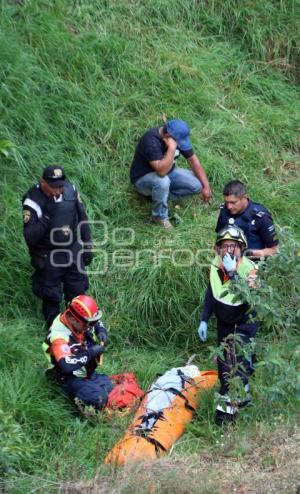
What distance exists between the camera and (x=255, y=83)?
10.2 metres

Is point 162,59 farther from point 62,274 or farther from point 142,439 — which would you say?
point 142,439

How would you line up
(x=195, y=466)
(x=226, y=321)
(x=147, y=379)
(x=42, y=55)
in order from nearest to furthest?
(x=195, y=466)
(x=226, y=321)
(x=147, y=379)
(x=42, y=55)

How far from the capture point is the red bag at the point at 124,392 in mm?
6293

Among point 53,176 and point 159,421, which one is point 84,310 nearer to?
point 159,421

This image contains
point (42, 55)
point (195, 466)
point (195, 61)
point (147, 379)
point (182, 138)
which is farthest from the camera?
point (195, 61)

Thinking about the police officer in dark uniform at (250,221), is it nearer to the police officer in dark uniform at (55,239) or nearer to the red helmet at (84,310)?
the police officer in dark uniform at (55,239)

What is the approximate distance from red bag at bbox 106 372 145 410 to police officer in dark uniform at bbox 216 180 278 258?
134cm

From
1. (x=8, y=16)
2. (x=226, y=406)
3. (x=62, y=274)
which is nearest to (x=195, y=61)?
(x=8, y=16)

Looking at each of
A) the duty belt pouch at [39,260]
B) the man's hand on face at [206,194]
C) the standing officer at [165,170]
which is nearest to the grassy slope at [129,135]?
the man's hand on face at [206,194]

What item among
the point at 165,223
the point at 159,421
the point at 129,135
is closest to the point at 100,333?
the point at 159,421

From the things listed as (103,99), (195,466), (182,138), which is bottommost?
(195,466)

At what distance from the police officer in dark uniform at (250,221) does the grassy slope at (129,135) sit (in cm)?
82

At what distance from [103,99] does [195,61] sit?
50.6 inches

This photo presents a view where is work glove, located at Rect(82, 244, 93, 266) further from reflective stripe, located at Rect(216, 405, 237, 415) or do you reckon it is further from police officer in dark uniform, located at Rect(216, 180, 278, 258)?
reflective stripe, located at Rect(216, 405, 237, 415)
